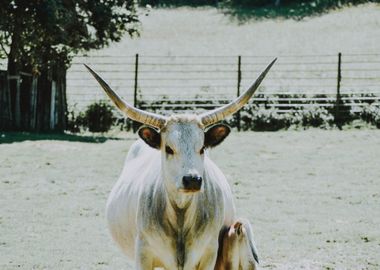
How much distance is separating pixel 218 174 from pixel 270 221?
4076mm

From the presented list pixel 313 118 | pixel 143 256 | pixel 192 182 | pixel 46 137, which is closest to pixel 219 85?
pixel 313 118

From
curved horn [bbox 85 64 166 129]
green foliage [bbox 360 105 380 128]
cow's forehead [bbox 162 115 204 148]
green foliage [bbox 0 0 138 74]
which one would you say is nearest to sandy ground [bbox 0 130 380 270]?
green foliage [bbox 360 105 380 128]

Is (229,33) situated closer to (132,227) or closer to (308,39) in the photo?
(308,39)

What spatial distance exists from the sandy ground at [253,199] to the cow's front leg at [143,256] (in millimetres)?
2580

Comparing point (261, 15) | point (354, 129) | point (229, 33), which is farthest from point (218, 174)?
point (261, 15)

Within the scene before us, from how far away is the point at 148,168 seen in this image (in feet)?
22.9

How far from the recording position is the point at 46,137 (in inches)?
798

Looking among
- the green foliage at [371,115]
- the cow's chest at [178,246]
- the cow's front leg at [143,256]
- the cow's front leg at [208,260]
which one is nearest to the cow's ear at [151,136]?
the cow's chest at [178,246]

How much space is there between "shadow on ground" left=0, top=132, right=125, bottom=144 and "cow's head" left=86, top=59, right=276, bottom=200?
43.9 ft

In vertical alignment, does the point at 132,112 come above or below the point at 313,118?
above

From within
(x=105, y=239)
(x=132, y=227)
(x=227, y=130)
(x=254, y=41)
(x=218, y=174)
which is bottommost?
(x=105, y=239)

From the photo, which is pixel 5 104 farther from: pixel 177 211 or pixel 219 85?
pixel 177 211

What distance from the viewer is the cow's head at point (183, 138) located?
18.6 ft

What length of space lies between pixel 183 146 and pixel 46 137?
587 inches
